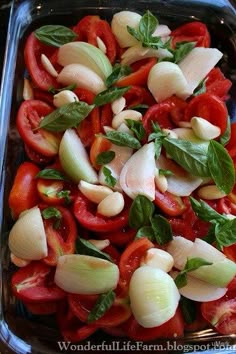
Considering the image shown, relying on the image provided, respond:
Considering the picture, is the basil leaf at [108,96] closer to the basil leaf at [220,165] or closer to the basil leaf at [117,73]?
the basil leaf at [117,73]

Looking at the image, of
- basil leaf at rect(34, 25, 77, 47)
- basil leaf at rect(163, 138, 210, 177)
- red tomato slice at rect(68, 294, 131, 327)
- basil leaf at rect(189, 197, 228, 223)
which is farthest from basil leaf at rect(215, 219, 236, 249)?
basil leaf at rect(34, 25, 77, 47)

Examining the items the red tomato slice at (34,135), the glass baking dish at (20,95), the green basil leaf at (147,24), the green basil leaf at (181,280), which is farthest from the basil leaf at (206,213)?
the green basil leaf at (147,24)

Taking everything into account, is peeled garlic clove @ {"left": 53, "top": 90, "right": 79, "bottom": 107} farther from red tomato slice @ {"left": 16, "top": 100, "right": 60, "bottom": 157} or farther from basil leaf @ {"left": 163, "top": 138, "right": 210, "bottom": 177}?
basil leaf @ {"left": 163, "top": 138, "right": 210, "bottom": 177}

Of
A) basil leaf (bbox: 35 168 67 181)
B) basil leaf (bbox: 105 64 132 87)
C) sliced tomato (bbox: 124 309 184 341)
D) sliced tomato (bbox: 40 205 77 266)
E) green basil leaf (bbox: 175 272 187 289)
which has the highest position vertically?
basil leaf (bbox: 105 64 132 87)

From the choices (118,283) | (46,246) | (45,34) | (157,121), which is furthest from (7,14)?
(118,283)

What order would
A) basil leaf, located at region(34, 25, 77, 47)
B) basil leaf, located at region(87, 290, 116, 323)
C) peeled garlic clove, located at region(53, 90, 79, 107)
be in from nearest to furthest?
basil leaf, located at region(87, 290, 116, 323)
peeled garlic clove, located at region(53, 90, 79, 107)
basil leaf, located at region(34, 25, 77, 47)

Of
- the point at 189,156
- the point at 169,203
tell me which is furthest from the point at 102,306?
the point at 189,156
